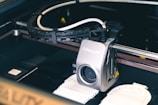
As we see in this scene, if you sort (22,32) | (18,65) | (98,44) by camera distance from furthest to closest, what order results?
(22,32), (18,65), (98,44)

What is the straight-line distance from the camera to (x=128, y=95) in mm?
1169

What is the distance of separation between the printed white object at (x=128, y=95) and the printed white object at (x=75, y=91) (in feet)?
0.19

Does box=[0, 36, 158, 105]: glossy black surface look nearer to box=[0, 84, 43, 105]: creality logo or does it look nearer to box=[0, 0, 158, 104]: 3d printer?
box=[0, 0, 158, 104]: 3d printer

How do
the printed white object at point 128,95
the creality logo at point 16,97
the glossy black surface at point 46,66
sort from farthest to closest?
the glossy black surface at point 46,66 < the printed white object at point 128,95 < the creality logo at point 16,97

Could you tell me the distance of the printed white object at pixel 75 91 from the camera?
1181mm

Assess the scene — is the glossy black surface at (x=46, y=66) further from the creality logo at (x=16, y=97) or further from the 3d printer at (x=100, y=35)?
the creality logo at (x=16, y=97)

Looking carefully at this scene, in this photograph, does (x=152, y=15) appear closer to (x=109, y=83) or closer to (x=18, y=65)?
(x=109, y=83)

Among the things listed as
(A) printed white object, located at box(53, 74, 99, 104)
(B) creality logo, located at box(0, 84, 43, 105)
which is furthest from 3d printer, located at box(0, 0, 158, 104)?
(B) creality logo, located at box(0, 84, 43, 105)

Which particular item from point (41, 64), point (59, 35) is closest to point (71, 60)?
point (41, 64)

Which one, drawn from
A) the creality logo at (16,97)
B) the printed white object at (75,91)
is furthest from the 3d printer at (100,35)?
the creality logo at (16,97)

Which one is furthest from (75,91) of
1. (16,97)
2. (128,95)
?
(16,97)

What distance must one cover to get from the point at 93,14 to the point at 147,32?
0.28 m

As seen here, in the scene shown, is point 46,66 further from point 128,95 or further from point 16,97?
point 16,97

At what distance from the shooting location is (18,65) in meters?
1.41
